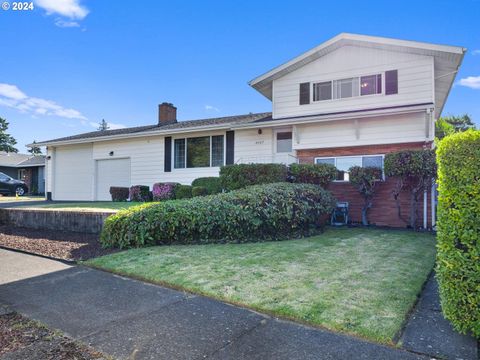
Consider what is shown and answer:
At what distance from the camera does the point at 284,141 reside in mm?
12914

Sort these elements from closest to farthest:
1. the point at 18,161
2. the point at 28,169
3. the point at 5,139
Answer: the point at 28,169 → the point at 18,161 → the point at 5,139

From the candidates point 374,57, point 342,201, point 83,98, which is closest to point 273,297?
point 342,201

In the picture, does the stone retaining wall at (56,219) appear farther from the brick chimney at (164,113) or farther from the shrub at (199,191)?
the brick chimney at (164,113)

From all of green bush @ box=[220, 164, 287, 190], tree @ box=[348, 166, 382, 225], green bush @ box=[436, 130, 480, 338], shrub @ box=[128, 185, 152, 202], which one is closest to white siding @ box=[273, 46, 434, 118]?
tree @ box=[348, 166, 382, 225]

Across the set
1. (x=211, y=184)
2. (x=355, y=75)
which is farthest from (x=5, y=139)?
(x=355, y=75)

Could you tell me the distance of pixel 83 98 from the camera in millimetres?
17531

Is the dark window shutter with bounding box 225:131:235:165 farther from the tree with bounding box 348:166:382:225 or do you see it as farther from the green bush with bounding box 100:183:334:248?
the green bush with bounding box 100:183:334:248

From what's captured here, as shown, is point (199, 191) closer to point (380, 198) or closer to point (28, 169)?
point (380, 198)

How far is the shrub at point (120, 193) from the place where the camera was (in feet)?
50.7

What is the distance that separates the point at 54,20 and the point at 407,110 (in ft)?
39.9

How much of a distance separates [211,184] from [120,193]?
5.58m

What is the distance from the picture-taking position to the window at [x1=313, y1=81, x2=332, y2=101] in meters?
12.2

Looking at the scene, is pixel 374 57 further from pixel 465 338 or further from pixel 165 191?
pixel 465 338

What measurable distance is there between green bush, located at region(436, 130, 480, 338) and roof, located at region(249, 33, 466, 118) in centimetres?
963
